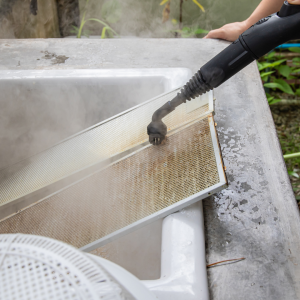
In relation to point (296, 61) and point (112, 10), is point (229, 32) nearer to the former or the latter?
point (296, 61)

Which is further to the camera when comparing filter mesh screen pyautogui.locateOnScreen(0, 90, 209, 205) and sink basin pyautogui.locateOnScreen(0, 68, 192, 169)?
sink basin pyautogui.locateOnScreen(0, 68, 192, 169)

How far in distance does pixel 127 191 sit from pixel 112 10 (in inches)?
106

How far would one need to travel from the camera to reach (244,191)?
876 millimetres

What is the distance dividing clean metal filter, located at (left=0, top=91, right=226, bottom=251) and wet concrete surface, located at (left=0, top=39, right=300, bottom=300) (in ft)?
0.41

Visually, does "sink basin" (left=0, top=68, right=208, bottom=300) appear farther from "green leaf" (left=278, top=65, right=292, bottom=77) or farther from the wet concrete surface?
"green leaf" (left=278, top=65, right=292, bottom=77)

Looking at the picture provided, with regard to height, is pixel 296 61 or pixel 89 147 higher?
pixel 89 147

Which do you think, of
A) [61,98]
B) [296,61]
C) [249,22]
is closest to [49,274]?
[61,98]

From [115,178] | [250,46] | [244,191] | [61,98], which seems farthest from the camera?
[61,98]

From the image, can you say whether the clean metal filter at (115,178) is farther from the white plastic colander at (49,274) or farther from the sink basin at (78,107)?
the white plastic colander at (49,274)

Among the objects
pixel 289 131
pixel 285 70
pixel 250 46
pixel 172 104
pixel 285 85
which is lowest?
pixel 289 131

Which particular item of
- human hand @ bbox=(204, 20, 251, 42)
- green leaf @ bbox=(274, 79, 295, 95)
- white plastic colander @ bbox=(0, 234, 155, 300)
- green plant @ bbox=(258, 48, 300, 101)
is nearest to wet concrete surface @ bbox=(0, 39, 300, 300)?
human hand @ bbox=(204, 20, 251, 42)

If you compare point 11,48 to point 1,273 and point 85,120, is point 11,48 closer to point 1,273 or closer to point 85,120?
point 85,120

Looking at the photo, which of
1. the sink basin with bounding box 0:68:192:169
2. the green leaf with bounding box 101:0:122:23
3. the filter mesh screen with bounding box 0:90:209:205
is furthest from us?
the green leaf with bounding box 101:0:122:23

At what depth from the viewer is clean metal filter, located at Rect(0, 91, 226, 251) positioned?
2.73ft
